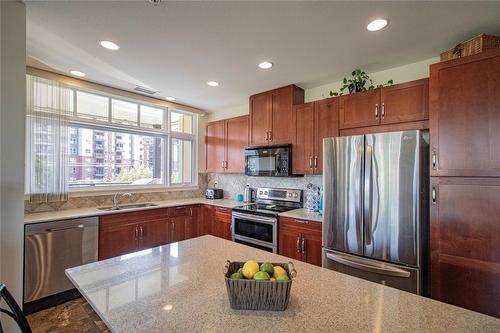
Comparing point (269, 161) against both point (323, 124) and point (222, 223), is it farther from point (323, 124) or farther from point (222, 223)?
point (222, 223)

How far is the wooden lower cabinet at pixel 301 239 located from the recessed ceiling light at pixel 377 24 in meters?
1.84

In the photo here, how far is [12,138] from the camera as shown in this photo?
1.79 m

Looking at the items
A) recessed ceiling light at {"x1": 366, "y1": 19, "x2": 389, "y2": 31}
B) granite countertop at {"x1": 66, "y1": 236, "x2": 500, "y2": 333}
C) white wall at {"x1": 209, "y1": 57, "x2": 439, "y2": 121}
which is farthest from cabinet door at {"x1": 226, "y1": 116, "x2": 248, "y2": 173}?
granite countertop at {"x1": 66, "y1": 236, "x2": 500, "y2": 333}

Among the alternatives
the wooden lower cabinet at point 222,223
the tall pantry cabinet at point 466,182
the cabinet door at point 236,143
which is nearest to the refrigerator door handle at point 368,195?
the tall pantry cabinet at point 466,182

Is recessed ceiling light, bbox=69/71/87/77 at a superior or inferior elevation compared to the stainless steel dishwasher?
superior

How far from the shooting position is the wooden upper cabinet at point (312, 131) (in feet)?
9.28

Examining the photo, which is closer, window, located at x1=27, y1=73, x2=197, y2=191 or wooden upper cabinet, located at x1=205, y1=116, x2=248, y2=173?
window, located at x1=27, y1=73, x2=197, y2=191

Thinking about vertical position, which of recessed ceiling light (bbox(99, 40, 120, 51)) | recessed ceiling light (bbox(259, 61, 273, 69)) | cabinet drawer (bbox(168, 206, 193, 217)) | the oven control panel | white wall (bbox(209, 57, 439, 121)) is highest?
recessed ceiling light (bbox(99, 40, 120, 51))

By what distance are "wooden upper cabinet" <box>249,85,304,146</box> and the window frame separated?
56.6 inches

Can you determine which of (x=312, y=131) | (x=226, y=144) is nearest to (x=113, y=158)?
(x=226, y=144)

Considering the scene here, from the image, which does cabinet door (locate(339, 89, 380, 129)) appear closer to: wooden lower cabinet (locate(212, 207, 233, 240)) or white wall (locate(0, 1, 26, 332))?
wooden lower cabinet (locate(212, 207, 233, 240))

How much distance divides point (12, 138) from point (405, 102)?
3.29 meters

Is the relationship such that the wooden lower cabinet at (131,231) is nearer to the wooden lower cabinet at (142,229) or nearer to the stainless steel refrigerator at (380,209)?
the wooden lower cabinet at (142,229)

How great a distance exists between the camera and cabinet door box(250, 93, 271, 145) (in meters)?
3.49
